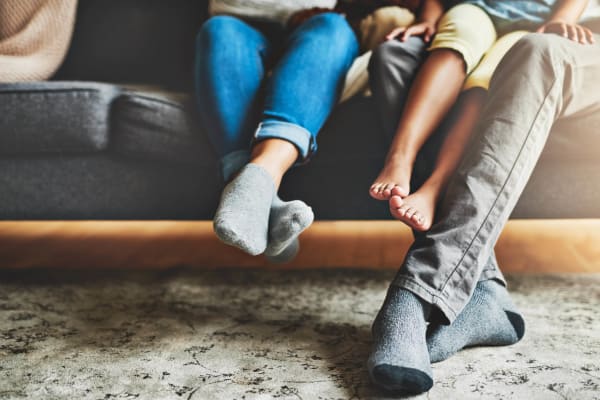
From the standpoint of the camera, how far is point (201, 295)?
3.75 feet

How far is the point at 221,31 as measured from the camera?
1.18 metres

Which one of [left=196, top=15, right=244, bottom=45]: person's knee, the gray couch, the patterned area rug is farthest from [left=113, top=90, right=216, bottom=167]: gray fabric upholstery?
the patterned area rug

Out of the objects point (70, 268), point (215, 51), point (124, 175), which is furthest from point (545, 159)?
point (70, 268)

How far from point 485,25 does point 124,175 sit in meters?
0.85

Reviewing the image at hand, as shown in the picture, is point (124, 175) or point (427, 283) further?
point (124, 175)

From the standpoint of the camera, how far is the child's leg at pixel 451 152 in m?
0.85

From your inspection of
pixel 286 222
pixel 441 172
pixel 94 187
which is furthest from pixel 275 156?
pixel 94 187

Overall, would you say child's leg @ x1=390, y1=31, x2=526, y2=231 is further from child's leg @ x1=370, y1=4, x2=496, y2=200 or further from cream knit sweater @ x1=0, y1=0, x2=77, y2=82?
cream knit sweater @ x1=0, y1=0, x2=77, y2=82

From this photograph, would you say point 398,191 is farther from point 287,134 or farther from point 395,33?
point 395,33

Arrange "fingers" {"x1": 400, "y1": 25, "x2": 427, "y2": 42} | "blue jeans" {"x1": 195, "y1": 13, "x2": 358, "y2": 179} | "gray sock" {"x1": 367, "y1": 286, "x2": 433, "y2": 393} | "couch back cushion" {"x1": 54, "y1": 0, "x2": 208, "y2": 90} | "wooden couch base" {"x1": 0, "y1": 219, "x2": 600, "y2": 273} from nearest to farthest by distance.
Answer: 1. "gray sock" {"x1": 367, "y1": 286, "x2": 433, "y2": 393}
2. "blue jeans" {"x1": 195, "y1": 13, "x2": 358, "y2": 179}
3. "fingers" {"x1": 400, "y1": 25, "x2": 427, "y2": 42}
4. "wooden couch base" {"x1": 0, "y1": 219, "x2": 600, "y2": 273}
5. "couch back cushion" {"x1": 54, "y1": 0, "x2": 208, "y2": 90}

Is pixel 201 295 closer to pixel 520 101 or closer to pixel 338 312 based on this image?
pixel 338 312

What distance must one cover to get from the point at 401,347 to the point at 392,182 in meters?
0.29

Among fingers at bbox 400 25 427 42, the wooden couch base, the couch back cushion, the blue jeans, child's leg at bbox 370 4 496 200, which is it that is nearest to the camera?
child's leg at bbox 370 4 496 200

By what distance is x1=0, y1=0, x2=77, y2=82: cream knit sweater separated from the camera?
Result: 1.51 metres
